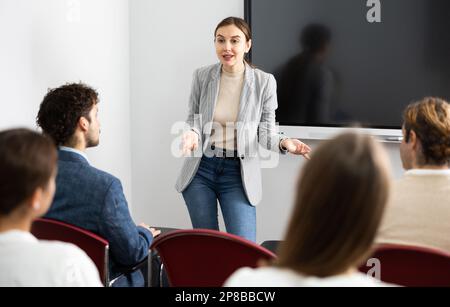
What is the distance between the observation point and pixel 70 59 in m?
3.92

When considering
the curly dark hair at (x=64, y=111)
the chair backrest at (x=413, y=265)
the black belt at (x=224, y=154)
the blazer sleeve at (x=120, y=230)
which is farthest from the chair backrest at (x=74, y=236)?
the black belt at (x=224, y=154)

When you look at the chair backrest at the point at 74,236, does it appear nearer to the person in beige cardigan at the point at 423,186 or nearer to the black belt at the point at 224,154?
the person in beige cardigan at the point at 423,186

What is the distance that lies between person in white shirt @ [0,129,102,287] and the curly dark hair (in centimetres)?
98

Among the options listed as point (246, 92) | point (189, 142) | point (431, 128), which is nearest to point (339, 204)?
point (431, 128)

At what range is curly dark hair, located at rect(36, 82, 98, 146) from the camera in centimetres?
253

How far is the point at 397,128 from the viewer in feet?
13.0

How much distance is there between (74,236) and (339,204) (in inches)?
50.6

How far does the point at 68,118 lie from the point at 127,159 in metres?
2.24

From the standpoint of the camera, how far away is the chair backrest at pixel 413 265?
1.73 meters

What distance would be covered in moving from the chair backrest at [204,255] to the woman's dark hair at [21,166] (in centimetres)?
56

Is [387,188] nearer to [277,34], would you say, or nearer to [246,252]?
[246,252]
